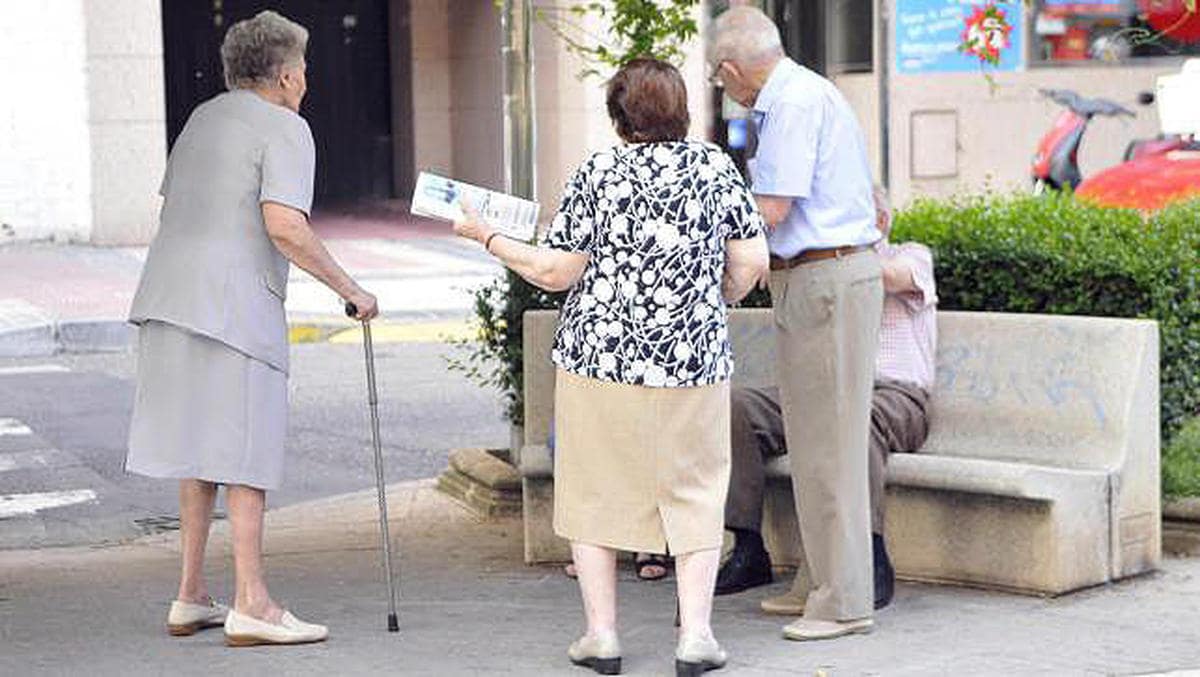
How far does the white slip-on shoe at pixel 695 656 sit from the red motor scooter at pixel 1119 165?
634cm

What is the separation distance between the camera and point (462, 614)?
7309 millimetres

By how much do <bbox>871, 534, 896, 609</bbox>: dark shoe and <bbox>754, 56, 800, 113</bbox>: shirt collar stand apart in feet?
4.85

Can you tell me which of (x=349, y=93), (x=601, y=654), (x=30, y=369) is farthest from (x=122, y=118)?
(x=601, y=654)

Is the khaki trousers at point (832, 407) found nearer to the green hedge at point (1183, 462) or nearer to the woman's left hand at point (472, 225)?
the woman's left hand at point (472, 225)

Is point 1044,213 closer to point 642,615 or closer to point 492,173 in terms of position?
point 642,615

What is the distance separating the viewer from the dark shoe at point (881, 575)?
282 inches

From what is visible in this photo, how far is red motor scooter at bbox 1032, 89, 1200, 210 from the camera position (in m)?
14.4

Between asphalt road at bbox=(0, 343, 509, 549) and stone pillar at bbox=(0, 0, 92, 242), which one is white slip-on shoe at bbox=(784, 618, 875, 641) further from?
stone pillar at bbox=(0, 0, 92, 242)

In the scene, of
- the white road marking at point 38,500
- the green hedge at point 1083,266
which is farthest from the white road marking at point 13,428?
the green hedge at point 1083,266

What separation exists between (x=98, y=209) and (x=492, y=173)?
5715mm

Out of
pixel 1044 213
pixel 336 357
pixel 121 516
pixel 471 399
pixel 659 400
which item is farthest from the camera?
pixel 336 357

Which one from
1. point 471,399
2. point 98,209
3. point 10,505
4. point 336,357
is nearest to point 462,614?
point 10,505

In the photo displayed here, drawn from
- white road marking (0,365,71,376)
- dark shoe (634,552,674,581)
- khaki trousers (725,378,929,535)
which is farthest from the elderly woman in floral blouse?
white road marking (0,365,71,376)

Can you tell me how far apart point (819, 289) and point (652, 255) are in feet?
2.22
